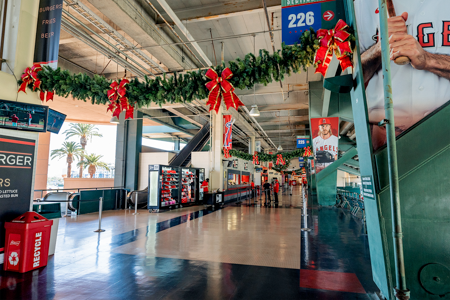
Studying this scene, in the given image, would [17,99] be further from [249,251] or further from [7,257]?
[249,251]

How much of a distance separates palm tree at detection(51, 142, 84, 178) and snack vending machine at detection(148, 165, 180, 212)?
26.0 meters

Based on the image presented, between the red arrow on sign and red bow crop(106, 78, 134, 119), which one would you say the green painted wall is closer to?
the red arrow on sign

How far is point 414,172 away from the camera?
10.1 feet

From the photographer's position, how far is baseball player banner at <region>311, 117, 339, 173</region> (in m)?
11.3

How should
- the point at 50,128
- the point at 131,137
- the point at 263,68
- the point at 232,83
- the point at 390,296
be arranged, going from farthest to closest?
1. the point at 131,137
2. the point at 50,128
3. the point at 232,83
4. the point at 263,68
5. the point at 390,296

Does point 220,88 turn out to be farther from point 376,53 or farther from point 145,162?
point 145,162

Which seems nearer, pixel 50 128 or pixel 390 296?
pixel 390 296

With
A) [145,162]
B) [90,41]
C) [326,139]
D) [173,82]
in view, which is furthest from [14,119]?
[145,162]

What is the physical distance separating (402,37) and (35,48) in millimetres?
6417

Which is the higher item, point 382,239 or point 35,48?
point 35,48

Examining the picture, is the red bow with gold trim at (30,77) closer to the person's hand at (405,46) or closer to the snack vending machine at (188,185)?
the person's hand at (405,46)

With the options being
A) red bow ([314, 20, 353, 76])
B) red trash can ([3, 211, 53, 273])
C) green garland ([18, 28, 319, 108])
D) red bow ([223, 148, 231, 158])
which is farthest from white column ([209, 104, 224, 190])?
red bow ([314, 20, 353, 76])

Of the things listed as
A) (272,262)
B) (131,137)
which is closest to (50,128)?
(272,262)

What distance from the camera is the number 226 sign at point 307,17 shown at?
4000 millimetres
